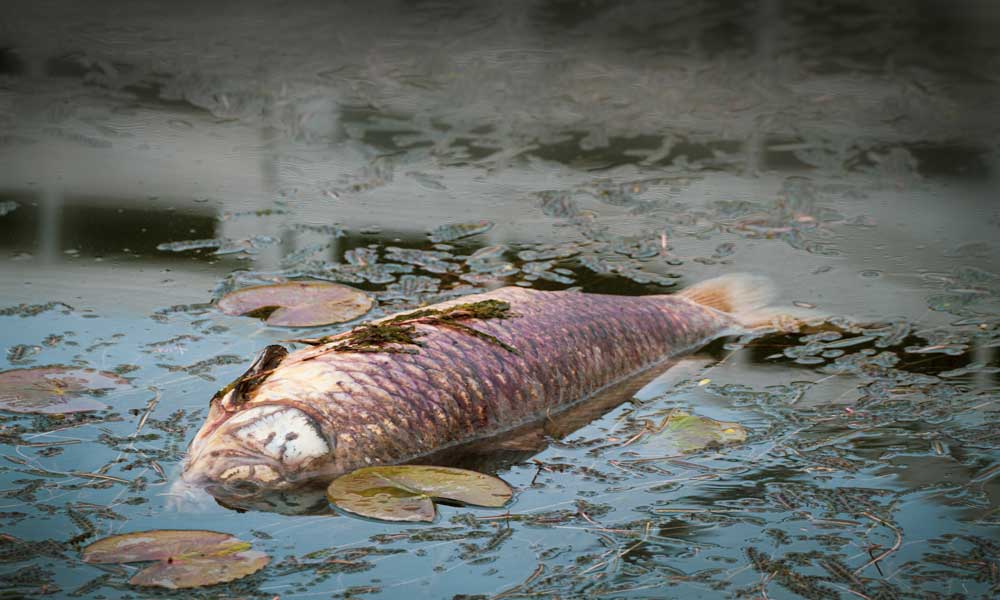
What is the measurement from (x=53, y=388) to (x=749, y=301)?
2.36 m

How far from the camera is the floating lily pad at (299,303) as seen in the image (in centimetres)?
391

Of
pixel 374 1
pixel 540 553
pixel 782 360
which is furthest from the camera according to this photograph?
pixel 374 1

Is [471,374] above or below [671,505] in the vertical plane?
above

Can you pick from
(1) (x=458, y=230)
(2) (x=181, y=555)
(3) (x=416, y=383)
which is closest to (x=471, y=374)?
(3) (x=416, y=383)

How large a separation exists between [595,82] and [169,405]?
474 cm

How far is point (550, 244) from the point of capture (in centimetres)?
491

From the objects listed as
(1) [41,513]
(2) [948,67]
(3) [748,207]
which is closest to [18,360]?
(1) [41,513]

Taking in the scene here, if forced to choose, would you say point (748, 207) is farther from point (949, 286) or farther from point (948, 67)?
point (948, 67)

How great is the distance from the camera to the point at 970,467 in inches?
121

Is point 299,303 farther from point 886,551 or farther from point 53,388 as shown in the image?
point 886,551

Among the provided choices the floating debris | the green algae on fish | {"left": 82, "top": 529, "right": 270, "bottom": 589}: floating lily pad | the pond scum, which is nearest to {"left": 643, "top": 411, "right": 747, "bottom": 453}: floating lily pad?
the pond scum

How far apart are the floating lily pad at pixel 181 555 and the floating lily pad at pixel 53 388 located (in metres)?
0.77

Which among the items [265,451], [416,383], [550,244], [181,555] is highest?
[550,244]

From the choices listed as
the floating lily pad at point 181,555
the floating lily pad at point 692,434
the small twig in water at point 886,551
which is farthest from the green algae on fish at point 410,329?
the small twig in water at point 886,551
